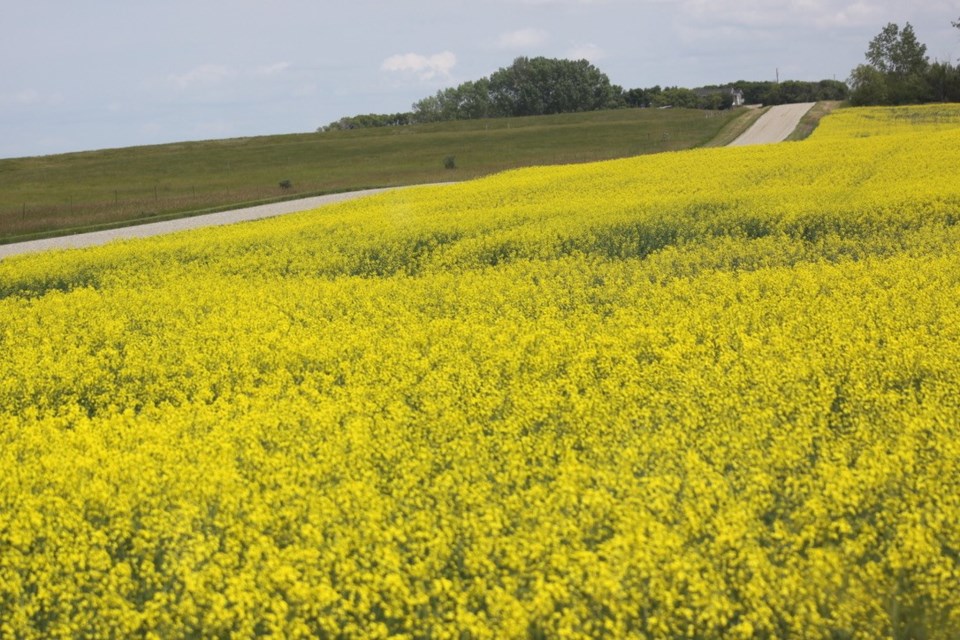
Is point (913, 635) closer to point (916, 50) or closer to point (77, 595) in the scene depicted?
point (77, 595)

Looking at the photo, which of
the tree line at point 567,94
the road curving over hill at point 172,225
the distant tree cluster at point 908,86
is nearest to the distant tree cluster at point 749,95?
the tree line at point 567,94

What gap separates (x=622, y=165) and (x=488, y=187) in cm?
742

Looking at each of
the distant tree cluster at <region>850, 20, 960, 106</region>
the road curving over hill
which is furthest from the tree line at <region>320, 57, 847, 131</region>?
the road curving over hill

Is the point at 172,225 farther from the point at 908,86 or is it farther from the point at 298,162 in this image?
the point at 908,86

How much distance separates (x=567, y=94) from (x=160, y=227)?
3961 inches

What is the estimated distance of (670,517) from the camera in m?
6.05

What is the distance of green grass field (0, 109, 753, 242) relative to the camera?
44.9 m

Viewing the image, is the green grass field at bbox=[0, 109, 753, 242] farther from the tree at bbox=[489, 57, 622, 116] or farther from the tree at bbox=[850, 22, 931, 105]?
the tree at bbox=[489, 57, 622, 116]

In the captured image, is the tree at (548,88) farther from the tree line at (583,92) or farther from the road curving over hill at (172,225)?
the road curving over hill at (172,225)

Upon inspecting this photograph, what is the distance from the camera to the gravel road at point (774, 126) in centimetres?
5993

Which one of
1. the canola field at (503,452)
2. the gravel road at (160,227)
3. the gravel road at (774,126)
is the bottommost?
the canola field at (503,452)

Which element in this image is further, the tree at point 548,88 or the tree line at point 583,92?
the tree at point 548,88

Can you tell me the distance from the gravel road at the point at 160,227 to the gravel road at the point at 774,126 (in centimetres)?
2440

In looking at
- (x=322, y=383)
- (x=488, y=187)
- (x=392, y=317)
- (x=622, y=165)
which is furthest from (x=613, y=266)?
(x=622, y=165)
